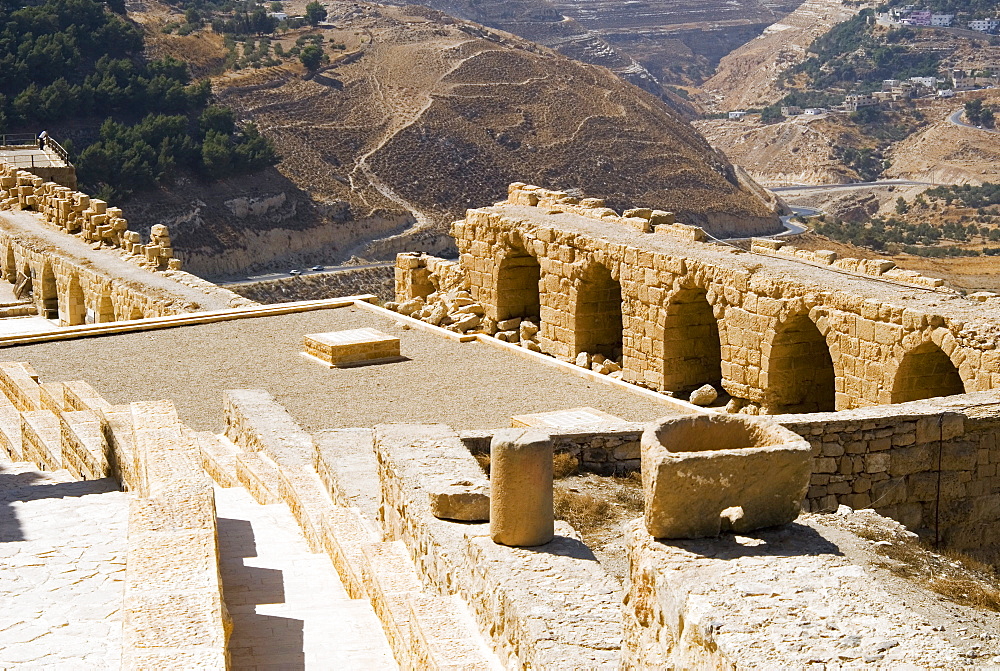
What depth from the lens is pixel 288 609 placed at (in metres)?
7.67

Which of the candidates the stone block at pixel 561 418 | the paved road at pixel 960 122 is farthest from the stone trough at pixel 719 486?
the paved road at pixel 960 122

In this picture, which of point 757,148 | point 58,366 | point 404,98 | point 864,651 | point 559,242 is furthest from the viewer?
point 757,148

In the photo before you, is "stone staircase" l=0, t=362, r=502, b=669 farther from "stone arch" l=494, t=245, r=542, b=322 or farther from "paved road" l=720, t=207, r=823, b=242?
"paved road" l=720, t=207, r=823, b=242

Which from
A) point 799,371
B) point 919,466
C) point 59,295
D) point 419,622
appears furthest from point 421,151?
point 419,622

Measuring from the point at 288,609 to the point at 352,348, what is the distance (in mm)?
8968

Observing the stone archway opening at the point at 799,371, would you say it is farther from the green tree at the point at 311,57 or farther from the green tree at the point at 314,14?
the green tree at the point at 314,14

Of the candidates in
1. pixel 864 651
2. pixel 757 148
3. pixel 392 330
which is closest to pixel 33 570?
pixel 864 651

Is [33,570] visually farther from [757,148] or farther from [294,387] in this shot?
[757,148]

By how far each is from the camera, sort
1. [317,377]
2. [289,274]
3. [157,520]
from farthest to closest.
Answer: [289,274] < [317,377] < [157,520]

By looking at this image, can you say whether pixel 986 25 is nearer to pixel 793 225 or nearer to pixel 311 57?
pixel 793 225

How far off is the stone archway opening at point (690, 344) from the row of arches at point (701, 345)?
0.04 ft

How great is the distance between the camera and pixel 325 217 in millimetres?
56562

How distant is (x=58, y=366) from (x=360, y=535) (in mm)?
9061

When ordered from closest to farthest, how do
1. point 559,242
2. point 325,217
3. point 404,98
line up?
point 559,242, point 325,217, point 404,98
